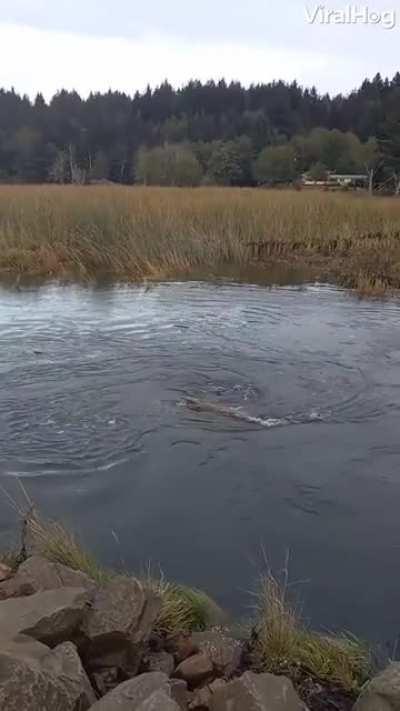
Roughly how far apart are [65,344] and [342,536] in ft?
14.4

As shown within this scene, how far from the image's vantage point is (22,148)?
64.1 metres

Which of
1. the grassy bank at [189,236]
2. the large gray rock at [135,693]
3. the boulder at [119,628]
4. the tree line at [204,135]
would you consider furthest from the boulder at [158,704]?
the tree line at [204,135]

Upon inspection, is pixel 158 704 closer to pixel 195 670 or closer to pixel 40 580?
pixel 195 670

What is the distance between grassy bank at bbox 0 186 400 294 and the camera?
12.7 metres

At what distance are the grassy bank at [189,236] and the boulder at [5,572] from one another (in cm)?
927

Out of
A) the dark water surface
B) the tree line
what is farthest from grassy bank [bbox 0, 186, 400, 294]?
the tree line

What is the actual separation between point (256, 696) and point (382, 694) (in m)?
0.46

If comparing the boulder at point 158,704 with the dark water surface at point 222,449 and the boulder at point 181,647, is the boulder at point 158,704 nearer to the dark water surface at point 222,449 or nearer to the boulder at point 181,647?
the boulder at point 181,647

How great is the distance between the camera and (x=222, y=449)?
16.5 feet

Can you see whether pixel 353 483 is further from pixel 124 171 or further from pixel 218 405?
pixel 124 171

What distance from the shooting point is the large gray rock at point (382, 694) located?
2.44 metres

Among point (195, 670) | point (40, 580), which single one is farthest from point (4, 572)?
point (195, 670)

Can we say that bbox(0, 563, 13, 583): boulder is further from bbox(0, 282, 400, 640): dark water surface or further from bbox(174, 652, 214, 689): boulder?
bbox(174, 652, 214, 689): boulder

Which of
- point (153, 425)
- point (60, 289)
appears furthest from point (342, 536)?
point (60, 289)
